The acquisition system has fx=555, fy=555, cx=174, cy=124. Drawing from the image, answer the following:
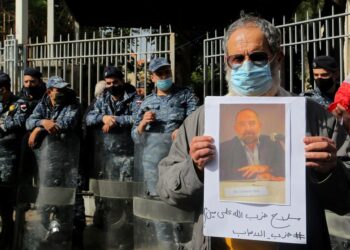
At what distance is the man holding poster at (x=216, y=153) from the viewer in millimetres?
1677

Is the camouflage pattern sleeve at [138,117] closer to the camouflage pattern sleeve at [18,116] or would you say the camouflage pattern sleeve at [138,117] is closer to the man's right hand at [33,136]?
the man's right hand at [33,136]

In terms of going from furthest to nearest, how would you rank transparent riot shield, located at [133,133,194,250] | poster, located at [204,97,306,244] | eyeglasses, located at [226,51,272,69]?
transparent riot shield, located at [133,133,194,250] → eyeglasses, located at [226,51,272,69] → poster, located at [204,97,306,244]

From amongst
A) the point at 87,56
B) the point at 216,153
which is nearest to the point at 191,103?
the point at 87,56

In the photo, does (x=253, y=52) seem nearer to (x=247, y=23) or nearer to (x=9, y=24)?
(x=247, y=23)

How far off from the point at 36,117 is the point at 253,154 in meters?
3.76

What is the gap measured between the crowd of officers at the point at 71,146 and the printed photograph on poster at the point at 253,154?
101 inches

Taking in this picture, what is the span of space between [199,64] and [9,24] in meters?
7.45

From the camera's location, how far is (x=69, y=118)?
5027mm

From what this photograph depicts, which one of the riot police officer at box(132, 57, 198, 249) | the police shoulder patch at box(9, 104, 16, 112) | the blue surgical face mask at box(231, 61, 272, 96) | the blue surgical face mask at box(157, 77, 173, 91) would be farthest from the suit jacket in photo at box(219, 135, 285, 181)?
the police shoulder patch at box(9, 104, 16, 112)

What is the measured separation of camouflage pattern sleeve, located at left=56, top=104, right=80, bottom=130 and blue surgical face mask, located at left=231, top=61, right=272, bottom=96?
3.38 m

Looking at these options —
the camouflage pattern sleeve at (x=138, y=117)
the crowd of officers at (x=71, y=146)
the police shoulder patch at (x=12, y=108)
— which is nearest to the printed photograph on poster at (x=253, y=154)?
the crowd of officers at (x=71, y=146)

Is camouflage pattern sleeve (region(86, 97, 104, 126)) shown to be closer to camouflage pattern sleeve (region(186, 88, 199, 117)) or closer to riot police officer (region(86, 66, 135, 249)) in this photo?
riot police officer (region(86, 66, 135, 249))

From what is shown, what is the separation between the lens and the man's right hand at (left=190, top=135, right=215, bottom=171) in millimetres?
1677

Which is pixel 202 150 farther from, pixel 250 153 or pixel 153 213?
pixel 153 213
